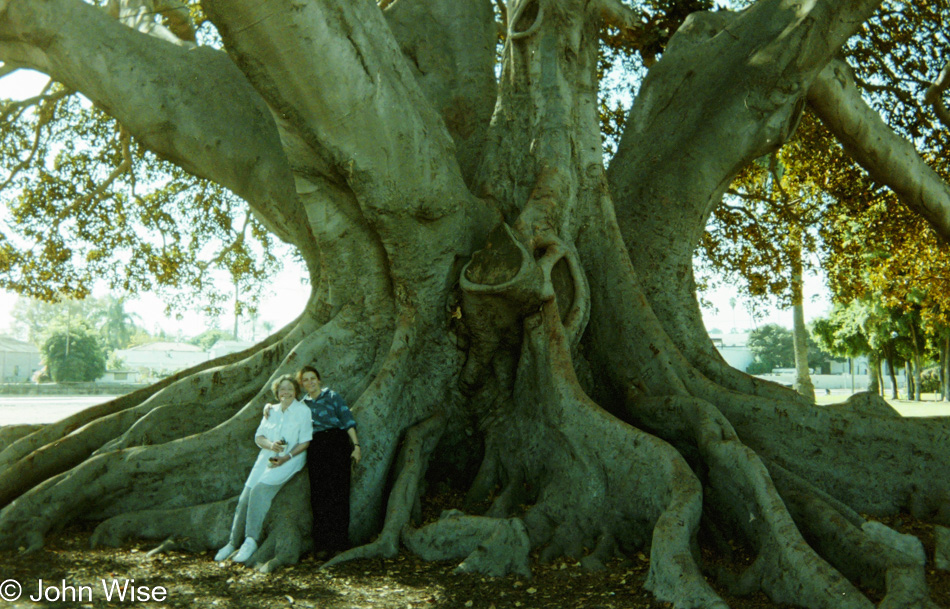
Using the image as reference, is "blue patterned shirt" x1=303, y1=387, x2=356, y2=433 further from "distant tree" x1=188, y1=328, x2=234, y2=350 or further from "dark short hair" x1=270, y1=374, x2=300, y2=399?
"distant tree" x1=188, y1=328, x2=234, y2=350

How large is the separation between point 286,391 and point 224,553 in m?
1.07

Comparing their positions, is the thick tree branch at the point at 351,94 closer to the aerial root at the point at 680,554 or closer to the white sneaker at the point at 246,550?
the white sneaker at the point at 246,550

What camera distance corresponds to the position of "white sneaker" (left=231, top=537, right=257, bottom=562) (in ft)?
15.4

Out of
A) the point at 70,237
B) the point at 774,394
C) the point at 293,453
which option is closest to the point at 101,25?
the point at 293,453

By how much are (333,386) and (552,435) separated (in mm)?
1754

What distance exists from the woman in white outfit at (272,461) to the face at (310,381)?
0.27ft

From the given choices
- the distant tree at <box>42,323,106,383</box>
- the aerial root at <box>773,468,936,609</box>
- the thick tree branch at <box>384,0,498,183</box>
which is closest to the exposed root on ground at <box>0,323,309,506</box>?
the thick tree branch at <box>384,0,498,183</box>

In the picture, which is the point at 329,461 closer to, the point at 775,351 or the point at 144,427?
the point at 144,427

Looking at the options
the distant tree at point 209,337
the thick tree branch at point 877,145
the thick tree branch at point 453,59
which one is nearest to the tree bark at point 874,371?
the thick tree branch at point 877,145

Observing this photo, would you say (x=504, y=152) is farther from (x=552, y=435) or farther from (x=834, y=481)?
(x=834, y=481)

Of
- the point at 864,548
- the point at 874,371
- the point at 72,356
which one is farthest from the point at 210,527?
the point at 72,356

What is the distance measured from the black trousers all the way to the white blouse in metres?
0.09

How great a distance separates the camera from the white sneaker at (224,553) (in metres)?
4.77

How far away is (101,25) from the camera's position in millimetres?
6594
